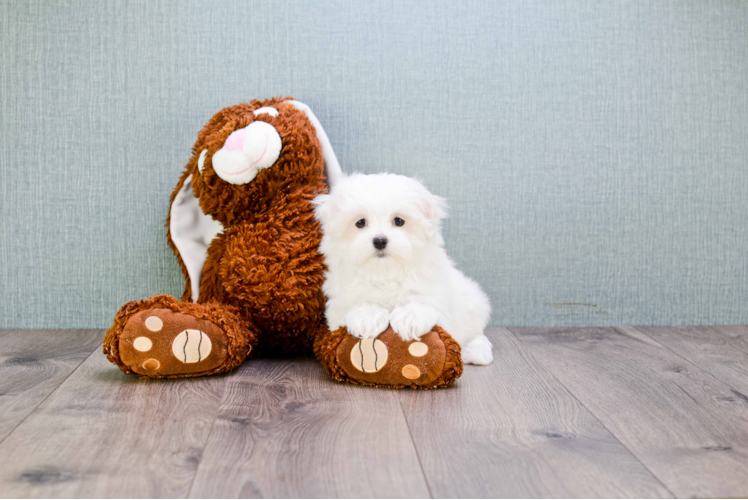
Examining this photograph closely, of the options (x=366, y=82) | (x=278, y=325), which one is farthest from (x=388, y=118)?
(x=278, y=325)

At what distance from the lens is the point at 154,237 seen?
1543 millimetres

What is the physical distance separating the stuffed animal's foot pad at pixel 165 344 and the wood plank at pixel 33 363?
16 centimetres

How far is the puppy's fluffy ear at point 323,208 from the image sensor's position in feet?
3.92

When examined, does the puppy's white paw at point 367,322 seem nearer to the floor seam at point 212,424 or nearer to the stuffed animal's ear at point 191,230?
the floor seam at point 212,424

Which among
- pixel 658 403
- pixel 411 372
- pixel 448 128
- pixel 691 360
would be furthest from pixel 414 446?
pixel 448 128

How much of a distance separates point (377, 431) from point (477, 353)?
0.43 m

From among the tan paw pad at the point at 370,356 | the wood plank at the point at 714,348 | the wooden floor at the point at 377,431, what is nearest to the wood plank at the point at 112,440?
the wooden floor at the point at 377,431

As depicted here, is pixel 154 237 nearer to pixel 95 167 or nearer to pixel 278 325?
pixel 95 167

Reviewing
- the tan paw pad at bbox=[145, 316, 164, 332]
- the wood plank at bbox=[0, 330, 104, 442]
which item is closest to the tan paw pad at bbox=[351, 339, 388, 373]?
the tan paw pad at bbox=[145, 316, 164, 332]

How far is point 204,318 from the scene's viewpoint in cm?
116

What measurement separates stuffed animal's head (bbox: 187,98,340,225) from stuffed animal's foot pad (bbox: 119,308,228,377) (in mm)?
270

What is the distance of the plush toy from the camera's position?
111 cm

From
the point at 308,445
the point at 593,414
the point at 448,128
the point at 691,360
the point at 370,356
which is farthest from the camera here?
the point at 448,128

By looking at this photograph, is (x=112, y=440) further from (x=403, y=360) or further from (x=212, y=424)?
(x=403, y=360)
